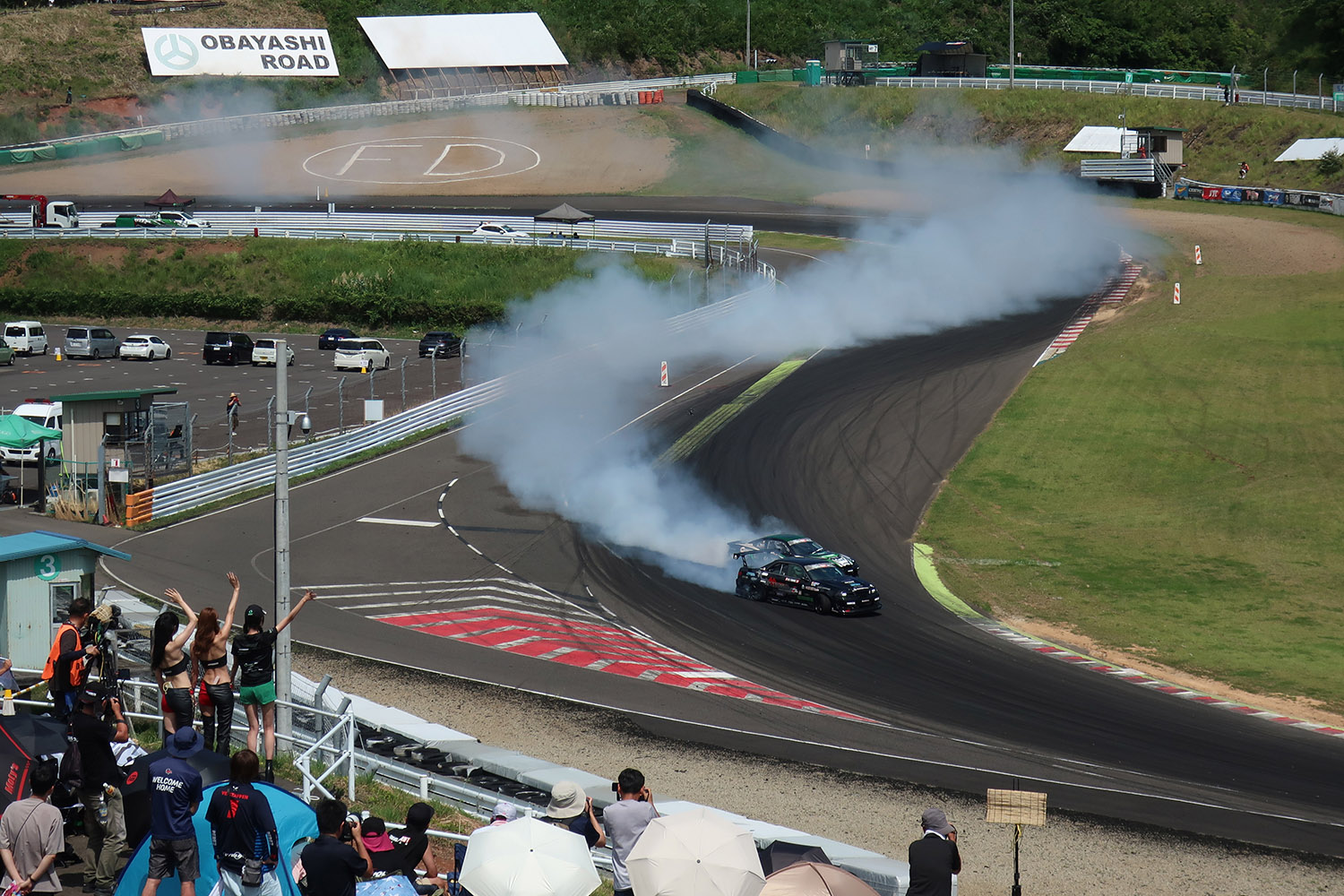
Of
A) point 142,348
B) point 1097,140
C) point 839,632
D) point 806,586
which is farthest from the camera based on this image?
point 1097,140

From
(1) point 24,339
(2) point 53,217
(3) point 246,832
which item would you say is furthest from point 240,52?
(3) point 246,832

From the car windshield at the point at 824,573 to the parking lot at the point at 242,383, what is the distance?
2055 centimetres

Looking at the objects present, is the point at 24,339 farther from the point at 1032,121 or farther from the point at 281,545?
the point at 1032,121

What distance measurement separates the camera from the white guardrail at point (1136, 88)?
84938 millimetres

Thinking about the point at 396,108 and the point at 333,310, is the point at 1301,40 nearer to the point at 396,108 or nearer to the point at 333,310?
the point at 396,108

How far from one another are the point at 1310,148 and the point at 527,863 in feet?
259

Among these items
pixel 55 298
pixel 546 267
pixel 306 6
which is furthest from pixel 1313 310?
pixel 306 6

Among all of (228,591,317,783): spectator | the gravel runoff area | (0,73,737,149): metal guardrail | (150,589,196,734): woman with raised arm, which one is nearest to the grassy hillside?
(0,73,737,149): metal guardrail

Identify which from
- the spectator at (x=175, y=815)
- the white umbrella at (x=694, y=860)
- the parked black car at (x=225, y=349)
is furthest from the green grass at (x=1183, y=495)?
the parked black car at (x=225, y=349)

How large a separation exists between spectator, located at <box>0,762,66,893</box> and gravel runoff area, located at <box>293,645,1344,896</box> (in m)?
8.72

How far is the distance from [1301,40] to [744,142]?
45467 mm

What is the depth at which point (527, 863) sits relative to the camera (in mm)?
10367

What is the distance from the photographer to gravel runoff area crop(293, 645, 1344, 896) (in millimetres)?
15508

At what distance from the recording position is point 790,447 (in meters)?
40.6
